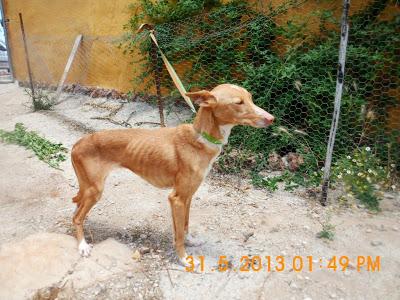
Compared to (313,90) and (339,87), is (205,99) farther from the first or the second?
(313,90)

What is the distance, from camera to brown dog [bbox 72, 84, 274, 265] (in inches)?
98.7

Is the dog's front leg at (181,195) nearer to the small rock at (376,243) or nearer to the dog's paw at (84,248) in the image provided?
the dog's paw at (84,248)

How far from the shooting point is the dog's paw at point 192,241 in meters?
3.20

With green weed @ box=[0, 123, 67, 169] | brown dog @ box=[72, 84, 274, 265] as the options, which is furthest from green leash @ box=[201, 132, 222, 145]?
green weed @ box=[0, 123, 67, 169]

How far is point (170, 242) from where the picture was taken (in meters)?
3.27

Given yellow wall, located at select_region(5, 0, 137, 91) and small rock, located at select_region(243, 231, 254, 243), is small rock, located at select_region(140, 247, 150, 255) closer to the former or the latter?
small rock, located at select_region(243, 231, 254, 243)

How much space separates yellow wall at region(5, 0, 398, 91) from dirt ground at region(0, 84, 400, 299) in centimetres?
319

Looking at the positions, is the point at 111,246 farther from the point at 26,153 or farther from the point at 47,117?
the point at 47,117

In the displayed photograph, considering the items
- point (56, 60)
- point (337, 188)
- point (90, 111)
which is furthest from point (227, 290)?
point (56, 60)

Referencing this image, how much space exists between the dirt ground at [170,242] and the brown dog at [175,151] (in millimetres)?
281

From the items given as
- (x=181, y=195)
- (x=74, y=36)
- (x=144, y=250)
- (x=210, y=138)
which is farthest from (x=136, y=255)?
(x=74, y=36)

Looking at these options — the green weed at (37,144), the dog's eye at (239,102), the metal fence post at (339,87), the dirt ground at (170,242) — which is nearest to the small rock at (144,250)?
the dirt ground at (170,242)

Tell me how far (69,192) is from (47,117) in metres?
3.40
